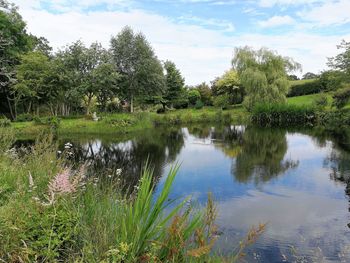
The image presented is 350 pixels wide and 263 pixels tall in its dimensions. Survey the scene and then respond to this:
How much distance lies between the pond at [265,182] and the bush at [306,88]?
2372 centimetres

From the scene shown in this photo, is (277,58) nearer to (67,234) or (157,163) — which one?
(157,163)

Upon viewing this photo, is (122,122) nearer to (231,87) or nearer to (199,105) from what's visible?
(199,105)

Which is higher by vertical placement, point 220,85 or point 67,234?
point 220,85

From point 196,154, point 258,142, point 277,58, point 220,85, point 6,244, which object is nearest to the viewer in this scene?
point 6,244

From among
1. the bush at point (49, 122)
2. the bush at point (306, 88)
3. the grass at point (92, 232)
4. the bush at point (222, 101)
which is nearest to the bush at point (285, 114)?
the bush at point (222, 101)

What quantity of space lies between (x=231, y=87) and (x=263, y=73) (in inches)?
372

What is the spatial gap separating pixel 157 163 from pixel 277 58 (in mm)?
23013

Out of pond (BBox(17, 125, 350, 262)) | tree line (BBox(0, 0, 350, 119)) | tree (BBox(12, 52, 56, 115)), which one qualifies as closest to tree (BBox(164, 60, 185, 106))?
tree line (BBox(0, 0, 350, 119))

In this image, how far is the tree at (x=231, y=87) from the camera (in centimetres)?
4012

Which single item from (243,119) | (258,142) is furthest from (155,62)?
(258,142)

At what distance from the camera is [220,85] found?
134 ft

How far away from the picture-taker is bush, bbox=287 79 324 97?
41697 mm

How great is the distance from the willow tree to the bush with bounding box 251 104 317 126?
128 cm

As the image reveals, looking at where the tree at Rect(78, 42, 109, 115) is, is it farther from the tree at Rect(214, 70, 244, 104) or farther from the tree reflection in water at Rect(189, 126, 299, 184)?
the tree at Rect(214, 70, 244, 104)
